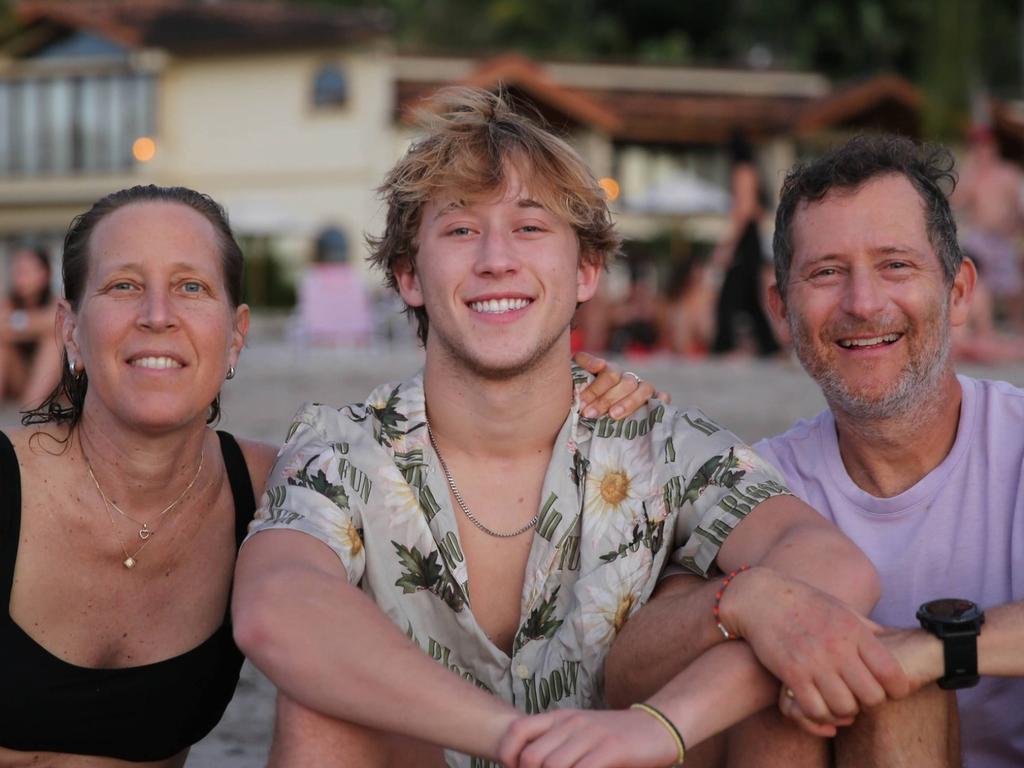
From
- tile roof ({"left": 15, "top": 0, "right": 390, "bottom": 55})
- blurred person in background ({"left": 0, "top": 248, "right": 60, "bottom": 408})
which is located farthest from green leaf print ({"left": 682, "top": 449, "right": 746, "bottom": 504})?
tile roof ({"left": 15, "top": 0, "right": 390, "bottom": 55})

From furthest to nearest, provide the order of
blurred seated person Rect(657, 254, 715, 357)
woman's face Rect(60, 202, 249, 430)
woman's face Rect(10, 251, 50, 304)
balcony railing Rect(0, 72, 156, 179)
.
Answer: balcony railing Rect(0, 72, 156, 179), blurred seated person Rect(657, 254, 715, 357), woman's face Rect(10, 251, 50, 304), woman's face Rect(60, 202, 249, 430)

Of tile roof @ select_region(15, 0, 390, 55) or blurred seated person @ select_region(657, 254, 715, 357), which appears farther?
tile roof @ select_region(15, 0, 390, 55)

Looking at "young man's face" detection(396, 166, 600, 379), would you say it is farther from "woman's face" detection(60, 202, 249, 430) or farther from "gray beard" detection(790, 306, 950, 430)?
"gray beard" detection(790, 306, 950, 430)

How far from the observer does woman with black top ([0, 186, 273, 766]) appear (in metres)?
2.96

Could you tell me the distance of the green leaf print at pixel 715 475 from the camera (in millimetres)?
3061

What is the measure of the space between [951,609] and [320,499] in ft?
4.86

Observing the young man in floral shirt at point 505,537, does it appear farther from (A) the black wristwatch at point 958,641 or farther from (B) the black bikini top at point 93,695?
(B) the black bikini top at point 93,695

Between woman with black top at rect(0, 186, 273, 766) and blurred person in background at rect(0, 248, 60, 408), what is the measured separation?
737 centimetres

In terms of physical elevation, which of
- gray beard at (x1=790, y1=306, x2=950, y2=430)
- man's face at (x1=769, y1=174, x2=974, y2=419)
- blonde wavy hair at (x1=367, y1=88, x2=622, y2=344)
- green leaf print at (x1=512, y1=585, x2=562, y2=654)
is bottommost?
green leaf print at (x1=512, y1=585, x2=562, y2=654)

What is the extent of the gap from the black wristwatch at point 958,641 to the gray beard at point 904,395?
63 cm

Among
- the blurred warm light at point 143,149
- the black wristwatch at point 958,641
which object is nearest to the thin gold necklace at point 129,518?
the black wristwatch at point 958,641

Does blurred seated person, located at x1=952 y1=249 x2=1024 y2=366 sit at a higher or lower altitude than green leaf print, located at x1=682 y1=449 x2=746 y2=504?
lower

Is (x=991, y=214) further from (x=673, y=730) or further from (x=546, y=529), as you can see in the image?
(x=673, y=730)

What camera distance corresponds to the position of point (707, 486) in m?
3.08
